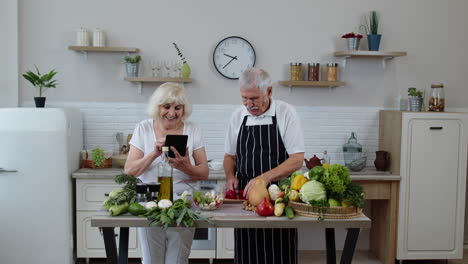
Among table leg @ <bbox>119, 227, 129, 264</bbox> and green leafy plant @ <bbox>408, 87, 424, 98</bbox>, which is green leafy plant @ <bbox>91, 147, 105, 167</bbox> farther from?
green leafy plant @ <bbox>408, 87, 424, 98</bbox>

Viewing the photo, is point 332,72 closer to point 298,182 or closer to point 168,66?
point 168,66

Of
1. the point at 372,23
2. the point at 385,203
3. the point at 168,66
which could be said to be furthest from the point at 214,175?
the point at 372,23

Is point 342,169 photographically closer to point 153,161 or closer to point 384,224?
point 153,161

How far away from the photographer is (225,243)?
5105 millimetres

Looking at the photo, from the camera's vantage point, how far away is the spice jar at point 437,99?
17.6ft

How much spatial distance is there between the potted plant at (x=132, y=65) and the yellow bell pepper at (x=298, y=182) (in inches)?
117

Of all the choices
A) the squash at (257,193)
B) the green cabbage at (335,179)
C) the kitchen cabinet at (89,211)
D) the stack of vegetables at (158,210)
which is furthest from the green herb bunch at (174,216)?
the kitchen cabinet at (89,211)

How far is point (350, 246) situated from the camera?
282cm

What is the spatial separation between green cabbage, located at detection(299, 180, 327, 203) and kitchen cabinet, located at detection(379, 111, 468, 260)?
2747 millimetres

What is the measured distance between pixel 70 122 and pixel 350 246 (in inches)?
118

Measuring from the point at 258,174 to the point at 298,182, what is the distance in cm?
60

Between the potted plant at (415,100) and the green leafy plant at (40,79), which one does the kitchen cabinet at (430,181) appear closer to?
the potted plant at (415,100)

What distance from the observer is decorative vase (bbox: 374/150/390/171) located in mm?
5324

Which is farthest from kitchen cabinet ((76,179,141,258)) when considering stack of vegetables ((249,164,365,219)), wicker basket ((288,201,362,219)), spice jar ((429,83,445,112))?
spice jar ((429,83,445,112))
